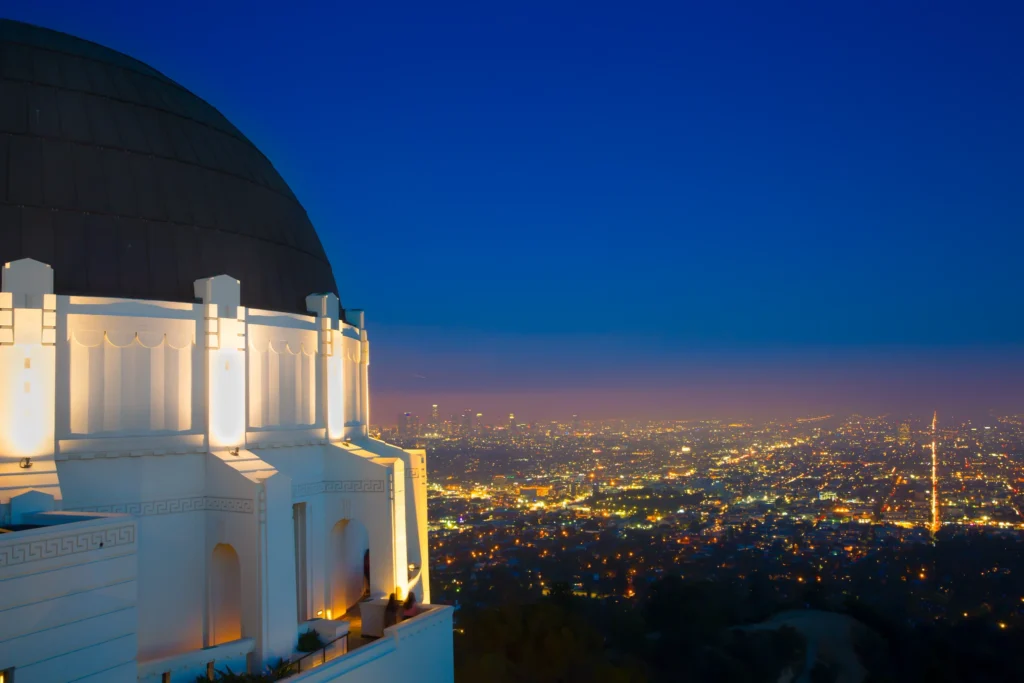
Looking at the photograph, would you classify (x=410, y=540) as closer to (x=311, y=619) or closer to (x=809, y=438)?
(x=311, y=619)

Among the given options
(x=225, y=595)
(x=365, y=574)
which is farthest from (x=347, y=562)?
(x=225, y=595)

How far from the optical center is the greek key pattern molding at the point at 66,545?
802 centimetres

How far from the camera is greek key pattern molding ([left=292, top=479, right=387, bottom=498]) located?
14.8 metres

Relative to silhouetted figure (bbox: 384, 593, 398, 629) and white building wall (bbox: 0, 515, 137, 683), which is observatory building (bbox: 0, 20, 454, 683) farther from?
→ silhouetted figure (bbox: 384, 593, 398, 629)

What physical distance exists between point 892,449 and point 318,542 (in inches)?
5478

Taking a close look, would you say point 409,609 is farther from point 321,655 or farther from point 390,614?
point 321,655

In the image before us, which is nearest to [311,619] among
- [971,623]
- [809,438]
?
[971,623]

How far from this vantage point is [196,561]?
1250cm

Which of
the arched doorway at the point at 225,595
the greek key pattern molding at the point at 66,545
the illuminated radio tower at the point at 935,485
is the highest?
the greek key pattern molding at the point at 66,545

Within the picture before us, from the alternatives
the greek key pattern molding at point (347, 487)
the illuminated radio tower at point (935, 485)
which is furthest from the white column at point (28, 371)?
the illuminated radio tower at point (935, 485)

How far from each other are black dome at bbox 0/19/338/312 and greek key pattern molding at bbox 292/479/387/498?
127 inches

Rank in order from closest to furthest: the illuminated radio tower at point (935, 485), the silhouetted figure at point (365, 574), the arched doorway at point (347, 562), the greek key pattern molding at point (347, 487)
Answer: the greek key pattern molding at point (347, 487) → the arched doorway at point (347, 562) → the silhouetted figure at point (365, 574) → the illuminated radio tower at point (935, 485)

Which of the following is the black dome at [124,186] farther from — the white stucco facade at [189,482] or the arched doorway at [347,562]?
the arched doorway at [347,562]

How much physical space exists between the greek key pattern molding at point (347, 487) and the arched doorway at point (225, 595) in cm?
206
